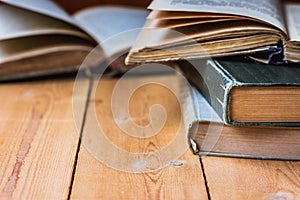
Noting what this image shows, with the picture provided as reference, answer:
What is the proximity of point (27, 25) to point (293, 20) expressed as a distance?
0.45 m

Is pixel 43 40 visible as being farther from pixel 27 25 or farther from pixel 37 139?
pixel 37 139

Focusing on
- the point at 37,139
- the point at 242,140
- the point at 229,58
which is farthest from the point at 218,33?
the point at 37,139

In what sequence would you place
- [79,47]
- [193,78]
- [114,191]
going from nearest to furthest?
[114,191] → [193,78] → [79,47]

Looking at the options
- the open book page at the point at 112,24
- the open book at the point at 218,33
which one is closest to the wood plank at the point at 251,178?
the open book at the point at 218,33

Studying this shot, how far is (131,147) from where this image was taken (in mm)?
604

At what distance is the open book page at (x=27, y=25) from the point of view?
0.85 metres

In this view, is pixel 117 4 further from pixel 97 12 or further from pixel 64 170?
pixel 64 170

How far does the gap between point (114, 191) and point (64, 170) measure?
3.0 inches

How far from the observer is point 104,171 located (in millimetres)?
538

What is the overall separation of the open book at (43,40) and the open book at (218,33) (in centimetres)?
19

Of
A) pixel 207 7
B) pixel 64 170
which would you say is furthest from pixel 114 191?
pixel 207 7

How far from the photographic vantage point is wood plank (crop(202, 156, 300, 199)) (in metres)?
0.50

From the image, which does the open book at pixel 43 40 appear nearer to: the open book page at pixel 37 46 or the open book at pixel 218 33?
the open book page at pixel 37 46

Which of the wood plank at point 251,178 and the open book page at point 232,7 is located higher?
the open book page at point 232,7
